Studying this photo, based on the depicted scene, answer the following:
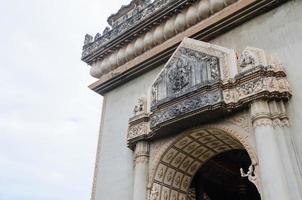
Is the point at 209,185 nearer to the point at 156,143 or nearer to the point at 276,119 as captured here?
the point at 156,143

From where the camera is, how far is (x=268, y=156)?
6.48 meters

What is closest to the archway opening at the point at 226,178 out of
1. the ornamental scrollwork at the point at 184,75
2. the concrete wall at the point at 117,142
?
the concrete wall at the point at 117,142

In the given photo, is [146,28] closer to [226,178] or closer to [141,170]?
[141,170]

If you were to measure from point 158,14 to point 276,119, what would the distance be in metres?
5.04

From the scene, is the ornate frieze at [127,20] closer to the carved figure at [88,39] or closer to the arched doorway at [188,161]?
the carved figure at [88,39]

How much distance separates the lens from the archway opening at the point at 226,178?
1051cm

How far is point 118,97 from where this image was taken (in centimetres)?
1108

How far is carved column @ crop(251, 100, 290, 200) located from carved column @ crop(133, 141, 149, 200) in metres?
2.87

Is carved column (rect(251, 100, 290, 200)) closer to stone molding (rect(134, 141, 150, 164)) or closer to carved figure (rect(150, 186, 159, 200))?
carved figure (rect(150, 186, 159, 200))

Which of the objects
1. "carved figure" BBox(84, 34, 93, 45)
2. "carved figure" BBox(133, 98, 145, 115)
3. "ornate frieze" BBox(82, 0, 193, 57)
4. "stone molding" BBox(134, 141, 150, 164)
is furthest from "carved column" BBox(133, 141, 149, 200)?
"carved figure" BBox(84, 34, 93, 45)

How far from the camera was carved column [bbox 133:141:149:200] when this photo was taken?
8.24 metres

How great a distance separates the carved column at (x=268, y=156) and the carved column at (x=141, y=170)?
2.87 meters

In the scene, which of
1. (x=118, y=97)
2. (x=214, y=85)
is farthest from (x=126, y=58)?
(x=214, y=85)

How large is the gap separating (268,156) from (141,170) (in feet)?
10.4
